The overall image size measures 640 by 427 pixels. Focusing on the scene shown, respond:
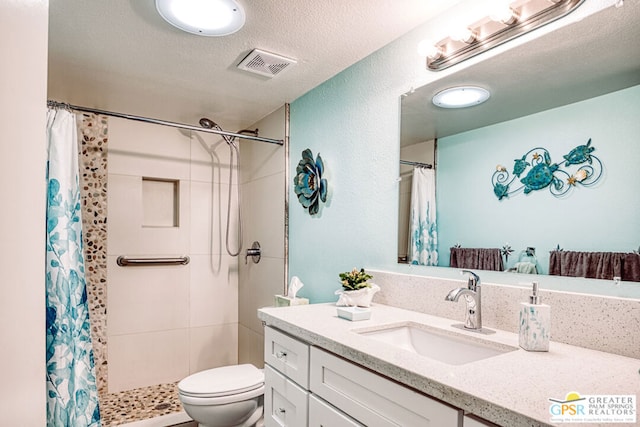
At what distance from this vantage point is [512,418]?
0.69 metres

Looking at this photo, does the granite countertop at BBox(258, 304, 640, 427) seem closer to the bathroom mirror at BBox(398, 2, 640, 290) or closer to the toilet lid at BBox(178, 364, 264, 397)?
the bathroom mirror at BBox(398, 2, 640, 290)

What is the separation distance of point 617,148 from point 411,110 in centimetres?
83

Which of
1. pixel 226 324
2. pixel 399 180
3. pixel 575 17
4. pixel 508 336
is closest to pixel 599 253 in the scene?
pixel 508 336

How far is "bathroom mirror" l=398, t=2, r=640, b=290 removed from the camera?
107cm

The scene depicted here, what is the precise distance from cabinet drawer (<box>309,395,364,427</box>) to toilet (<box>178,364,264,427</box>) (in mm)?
922

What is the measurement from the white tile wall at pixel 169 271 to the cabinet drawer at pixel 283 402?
178cm

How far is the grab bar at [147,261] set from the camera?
9.41ft

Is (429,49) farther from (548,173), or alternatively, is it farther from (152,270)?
(152,270)

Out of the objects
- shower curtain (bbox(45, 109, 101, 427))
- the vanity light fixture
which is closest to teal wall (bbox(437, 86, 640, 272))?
the vanity light fixture

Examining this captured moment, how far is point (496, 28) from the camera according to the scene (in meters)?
1.37

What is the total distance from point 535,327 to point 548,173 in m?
0.49

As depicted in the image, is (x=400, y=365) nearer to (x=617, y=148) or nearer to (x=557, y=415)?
(x=557, y=415)

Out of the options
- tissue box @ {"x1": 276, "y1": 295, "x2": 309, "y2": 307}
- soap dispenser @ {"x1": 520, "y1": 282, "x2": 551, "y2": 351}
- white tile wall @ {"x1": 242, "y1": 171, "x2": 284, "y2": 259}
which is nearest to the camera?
soap dispenser @ {"x1": 520, "y1": 282, "x2": 551, "y2": 351}

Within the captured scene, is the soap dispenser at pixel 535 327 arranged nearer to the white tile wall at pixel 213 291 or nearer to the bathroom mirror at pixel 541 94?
the bathroom mirror at pixel 541 94
